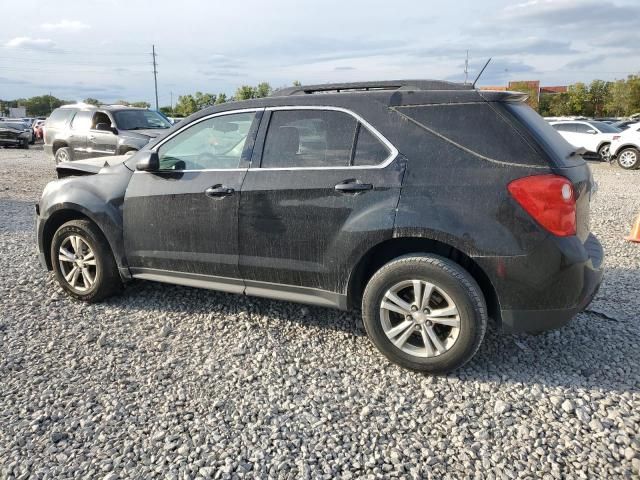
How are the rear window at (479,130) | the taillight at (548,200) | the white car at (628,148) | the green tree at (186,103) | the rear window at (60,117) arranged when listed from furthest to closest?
the green tree at (186,103) < the white car at (628,148) < the rear window at (60,117) < the rear window at (479,130) < the taillight at (548,200)

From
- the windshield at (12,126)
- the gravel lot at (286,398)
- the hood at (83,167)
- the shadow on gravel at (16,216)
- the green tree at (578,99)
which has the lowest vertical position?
the gravel lot at (286,398)

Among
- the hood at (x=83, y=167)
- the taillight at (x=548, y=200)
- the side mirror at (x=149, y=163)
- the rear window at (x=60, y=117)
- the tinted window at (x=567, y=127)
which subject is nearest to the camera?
the taillight at (x=548, y=200)

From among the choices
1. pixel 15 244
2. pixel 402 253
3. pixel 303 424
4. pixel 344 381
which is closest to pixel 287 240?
pixel 402 253

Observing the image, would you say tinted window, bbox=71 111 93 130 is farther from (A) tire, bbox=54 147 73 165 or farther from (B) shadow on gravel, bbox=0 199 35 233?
(B) shadow on gravel, bbox=0 199 35 233

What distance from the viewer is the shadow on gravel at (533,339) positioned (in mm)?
3270

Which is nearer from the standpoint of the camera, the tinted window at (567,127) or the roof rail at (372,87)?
the roof rail at (372,87)

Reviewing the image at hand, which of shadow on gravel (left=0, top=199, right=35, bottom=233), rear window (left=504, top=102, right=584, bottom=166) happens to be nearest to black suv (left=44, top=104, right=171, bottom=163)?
shadow on gravel (left=0, top=199, right=35, bottom=233)

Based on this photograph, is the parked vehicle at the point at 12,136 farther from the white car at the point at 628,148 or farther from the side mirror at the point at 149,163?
the white car at the point at 628,148

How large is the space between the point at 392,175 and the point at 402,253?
543 millimetres

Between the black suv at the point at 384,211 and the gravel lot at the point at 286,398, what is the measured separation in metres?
0.37

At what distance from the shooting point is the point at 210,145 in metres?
4.02

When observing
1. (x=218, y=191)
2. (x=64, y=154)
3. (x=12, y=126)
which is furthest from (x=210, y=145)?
(x=12, y=126)

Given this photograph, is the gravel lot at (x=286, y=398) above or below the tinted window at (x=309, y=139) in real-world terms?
below

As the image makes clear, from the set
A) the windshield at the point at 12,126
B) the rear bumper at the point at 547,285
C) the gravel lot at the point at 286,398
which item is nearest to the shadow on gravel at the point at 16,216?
the gravel lot at the point at 286,398
